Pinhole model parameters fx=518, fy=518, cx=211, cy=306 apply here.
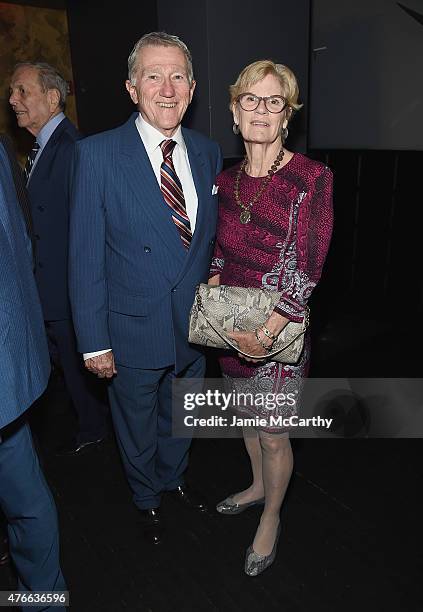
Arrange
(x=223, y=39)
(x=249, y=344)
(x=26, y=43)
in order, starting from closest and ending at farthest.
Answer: (x=249, y=344) → (x=223, y=39) → (x=26, y=43)

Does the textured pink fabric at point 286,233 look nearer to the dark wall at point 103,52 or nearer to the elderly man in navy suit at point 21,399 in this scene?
the elderly man in navy suit at point 21,399

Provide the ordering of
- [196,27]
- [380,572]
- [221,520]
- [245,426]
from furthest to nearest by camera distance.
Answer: [196,27] → [221,520] → [245,426] → [380,572]

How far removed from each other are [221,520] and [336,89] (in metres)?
3.18

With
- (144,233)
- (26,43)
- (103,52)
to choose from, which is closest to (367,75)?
(103,52)

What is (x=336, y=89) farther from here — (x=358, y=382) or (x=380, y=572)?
(x=380, y=572)

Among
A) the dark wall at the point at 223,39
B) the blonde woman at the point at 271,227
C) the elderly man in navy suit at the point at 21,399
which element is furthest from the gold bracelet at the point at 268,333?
the dark wall at the point at 223,39

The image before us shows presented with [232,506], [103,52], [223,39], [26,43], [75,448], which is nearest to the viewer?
[232,506]

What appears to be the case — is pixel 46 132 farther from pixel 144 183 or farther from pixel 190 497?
pixel 190 497

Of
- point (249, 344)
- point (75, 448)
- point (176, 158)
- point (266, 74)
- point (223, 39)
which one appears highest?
point (223, 39)

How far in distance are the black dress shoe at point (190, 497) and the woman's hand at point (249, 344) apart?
98 centimetres

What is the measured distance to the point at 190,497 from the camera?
101 inches

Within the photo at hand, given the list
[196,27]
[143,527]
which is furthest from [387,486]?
[196,27]

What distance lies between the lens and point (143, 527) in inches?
94.7

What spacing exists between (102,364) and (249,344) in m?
0.61
